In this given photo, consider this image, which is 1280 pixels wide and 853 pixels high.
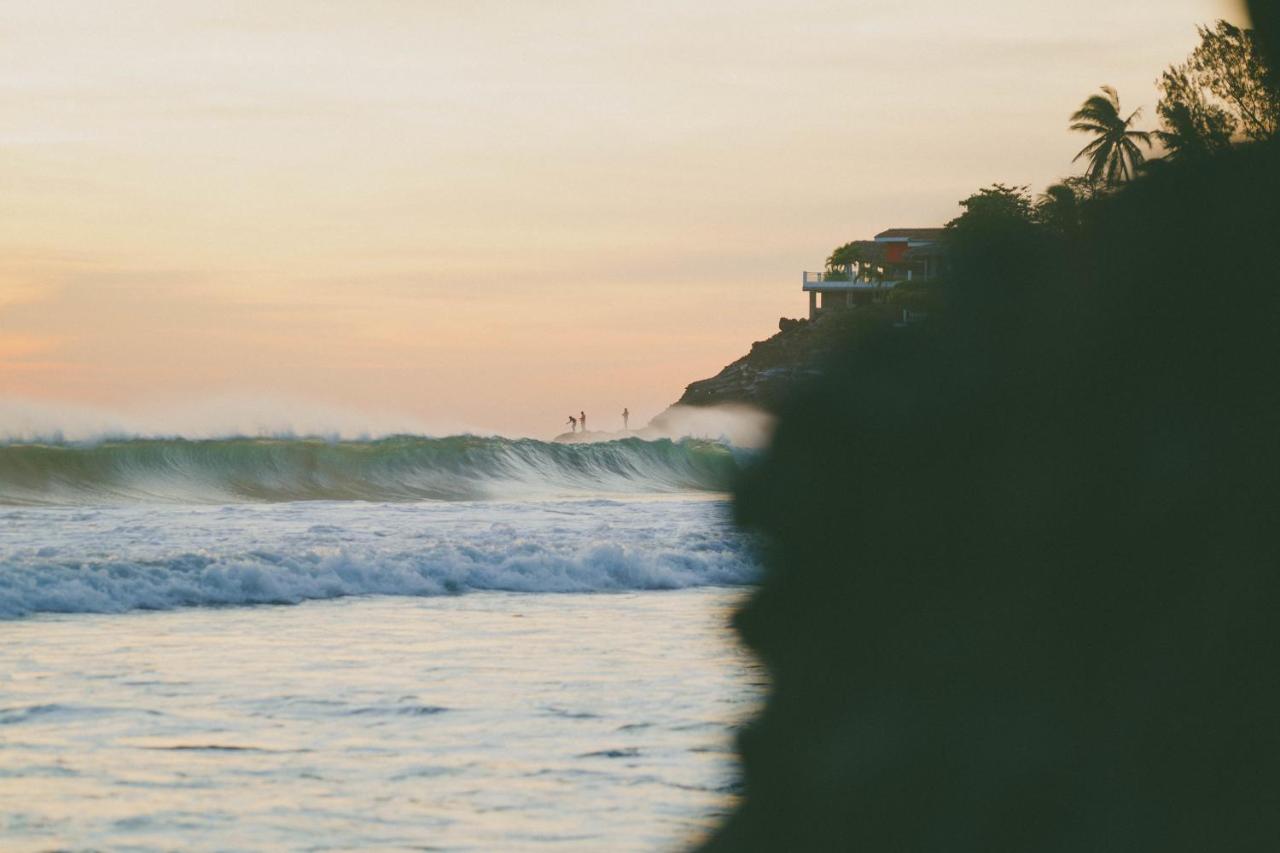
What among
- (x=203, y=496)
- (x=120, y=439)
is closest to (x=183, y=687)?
(x=203, y=496)

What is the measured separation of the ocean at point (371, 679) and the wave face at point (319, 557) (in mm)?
39

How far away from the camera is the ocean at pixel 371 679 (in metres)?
5.55

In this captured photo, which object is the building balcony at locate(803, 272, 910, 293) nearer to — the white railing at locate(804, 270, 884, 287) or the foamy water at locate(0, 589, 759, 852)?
the white railing at locate(804, 270, 884, 287)

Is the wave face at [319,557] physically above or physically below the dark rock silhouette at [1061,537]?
below

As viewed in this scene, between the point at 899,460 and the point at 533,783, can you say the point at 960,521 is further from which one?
the point at 533,783

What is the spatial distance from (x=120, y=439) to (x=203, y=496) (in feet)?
18.6

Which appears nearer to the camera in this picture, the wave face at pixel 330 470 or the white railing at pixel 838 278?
the wave face at pixel 330 470

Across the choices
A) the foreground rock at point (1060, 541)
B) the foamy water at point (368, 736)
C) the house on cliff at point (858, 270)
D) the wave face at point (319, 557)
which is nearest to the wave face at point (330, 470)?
the wave face at point (319, 557)

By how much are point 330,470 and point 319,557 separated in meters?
19.6

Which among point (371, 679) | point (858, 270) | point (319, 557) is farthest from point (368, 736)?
point (858, 270)

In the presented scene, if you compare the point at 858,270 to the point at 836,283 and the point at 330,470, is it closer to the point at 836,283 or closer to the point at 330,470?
the point at 836,283

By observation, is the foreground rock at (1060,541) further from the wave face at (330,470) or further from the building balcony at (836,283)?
the building balcony at (836,283)

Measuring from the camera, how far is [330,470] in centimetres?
3556

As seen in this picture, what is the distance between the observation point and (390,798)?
5949mm
